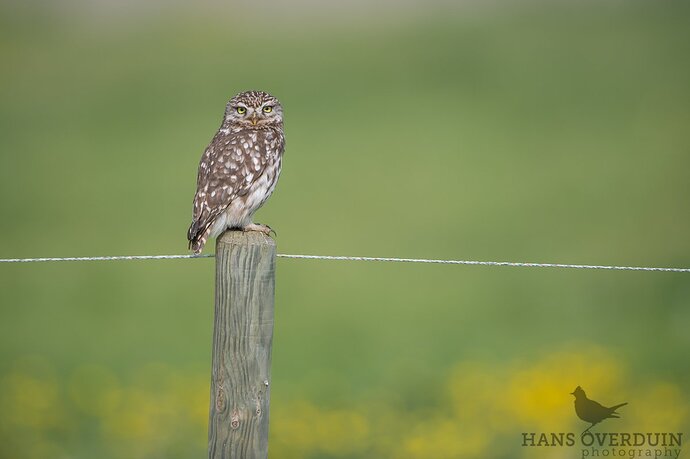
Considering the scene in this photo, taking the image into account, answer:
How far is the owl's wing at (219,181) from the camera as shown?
5.48 m

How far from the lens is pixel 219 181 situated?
5.62 meters

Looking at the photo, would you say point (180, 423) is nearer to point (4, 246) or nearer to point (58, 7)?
point (4, 246)

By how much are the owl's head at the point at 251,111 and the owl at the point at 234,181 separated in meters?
0.17

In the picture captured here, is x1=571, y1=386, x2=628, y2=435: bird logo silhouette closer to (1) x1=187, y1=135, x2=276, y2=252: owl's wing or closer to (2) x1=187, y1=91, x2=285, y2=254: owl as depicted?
(2) x1=187, y1=91, x2=285, y2=254: owl

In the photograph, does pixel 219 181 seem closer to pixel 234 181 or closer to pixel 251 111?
pixel 234 181

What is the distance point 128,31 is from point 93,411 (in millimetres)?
19993

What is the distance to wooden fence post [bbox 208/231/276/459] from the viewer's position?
3.89 metres

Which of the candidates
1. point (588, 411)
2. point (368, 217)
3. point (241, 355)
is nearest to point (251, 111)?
point (588, 411)

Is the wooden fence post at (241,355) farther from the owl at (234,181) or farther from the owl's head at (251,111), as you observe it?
the owl's head at (251,111)

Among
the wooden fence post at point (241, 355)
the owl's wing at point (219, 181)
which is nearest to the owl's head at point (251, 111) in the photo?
the owl's wing at point (219, 181)


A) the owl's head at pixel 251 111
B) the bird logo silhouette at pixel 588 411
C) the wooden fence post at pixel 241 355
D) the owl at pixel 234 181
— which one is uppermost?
the owl's head at pixel 251 111

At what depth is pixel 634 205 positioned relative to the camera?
1427cm

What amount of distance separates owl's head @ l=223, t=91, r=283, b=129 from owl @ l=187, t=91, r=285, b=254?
0.17 meters

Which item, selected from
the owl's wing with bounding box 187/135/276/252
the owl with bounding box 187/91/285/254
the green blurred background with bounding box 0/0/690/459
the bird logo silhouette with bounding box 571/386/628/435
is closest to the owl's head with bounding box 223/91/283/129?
the owl with bounding box 187/91/285/254
